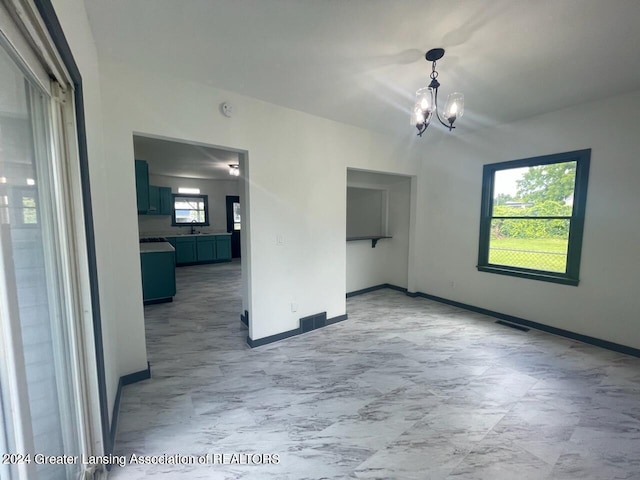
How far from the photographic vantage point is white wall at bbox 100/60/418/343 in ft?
7.25

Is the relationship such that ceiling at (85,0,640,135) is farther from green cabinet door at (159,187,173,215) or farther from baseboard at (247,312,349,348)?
green cabinet door at (159,187,173,215)

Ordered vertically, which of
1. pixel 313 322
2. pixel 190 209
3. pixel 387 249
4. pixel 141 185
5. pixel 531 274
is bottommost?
pixel 313 322

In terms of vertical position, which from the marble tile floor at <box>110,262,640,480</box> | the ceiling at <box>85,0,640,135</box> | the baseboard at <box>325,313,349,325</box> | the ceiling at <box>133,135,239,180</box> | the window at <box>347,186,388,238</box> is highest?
the ceiling at <box>85,0,640,135</box>

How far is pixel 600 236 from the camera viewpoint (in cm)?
298

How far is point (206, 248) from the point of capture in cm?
775

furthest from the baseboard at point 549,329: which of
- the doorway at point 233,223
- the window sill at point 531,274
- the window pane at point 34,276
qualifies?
the doorway at point 233,223

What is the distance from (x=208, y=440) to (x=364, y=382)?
128 cm

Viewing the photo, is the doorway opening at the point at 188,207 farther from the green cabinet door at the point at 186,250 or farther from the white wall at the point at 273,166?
the white wall at the point at 273,166

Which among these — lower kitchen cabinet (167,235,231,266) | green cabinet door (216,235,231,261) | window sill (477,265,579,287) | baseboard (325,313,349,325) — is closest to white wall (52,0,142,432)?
baseboard (325,313,349,325)

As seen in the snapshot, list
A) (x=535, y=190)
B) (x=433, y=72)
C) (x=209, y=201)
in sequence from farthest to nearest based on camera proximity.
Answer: (x=209, y=201), (x=535, y=190), (x=433, y=72)

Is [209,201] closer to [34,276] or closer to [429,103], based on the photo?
[429,103]

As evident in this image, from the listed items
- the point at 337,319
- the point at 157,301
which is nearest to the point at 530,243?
the point at 337,319

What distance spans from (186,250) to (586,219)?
7970 mm

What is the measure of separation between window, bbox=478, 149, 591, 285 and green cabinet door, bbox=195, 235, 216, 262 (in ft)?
21.9
